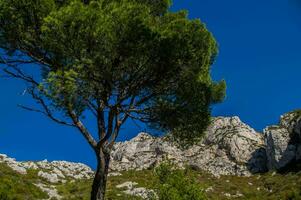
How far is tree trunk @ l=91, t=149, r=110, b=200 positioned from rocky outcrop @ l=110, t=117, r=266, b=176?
73561 millimetres

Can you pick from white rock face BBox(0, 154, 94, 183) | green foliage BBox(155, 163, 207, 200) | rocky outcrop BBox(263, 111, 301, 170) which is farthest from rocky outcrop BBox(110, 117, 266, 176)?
green foliage BBox(155, 163, 207, 200)

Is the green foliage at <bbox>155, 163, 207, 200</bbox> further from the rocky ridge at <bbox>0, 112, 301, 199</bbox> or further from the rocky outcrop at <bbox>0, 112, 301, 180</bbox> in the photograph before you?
the rocky outcrop at <bbox>0, 112, 301, 180</bbox>

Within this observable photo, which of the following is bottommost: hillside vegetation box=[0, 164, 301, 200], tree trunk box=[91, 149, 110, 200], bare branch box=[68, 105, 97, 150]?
tree trunk box=[91, 149, 110, 200]

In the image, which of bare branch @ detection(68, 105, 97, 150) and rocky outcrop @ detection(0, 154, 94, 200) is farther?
rocky outcrop @ detection(0, 154, 94, 200)

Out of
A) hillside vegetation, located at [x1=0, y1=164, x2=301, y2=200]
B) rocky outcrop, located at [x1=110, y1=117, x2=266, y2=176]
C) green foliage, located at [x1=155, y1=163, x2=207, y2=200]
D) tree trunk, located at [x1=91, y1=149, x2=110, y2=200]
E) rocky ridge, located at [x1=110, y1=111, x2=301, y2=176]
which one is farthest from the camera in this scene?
rocky outcrop, located at [x1=110, y1=117, x2=266, y2=176]

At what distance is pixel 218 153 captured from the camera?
9931 cm

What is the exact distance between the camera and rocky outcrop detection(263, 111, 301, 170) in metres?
84.0

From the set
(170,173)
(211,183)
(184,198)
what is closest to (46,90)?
(184,198)

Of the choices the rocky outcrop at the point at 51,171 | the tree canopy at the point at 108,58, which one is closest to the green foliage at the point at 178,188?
the rocky outcrop at the point at 51,171

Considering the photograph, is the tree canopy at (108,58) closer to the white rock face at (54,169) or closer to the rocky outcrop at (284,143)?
the white rock face at (54,169)

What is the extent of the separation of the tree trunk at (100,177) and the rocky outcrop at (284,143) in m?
70.3

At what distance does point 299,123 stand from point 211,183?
2099cm

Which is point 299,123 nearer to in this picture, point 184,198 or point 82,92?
point 184,198

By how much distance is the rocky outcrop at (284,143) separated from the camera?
275ft
